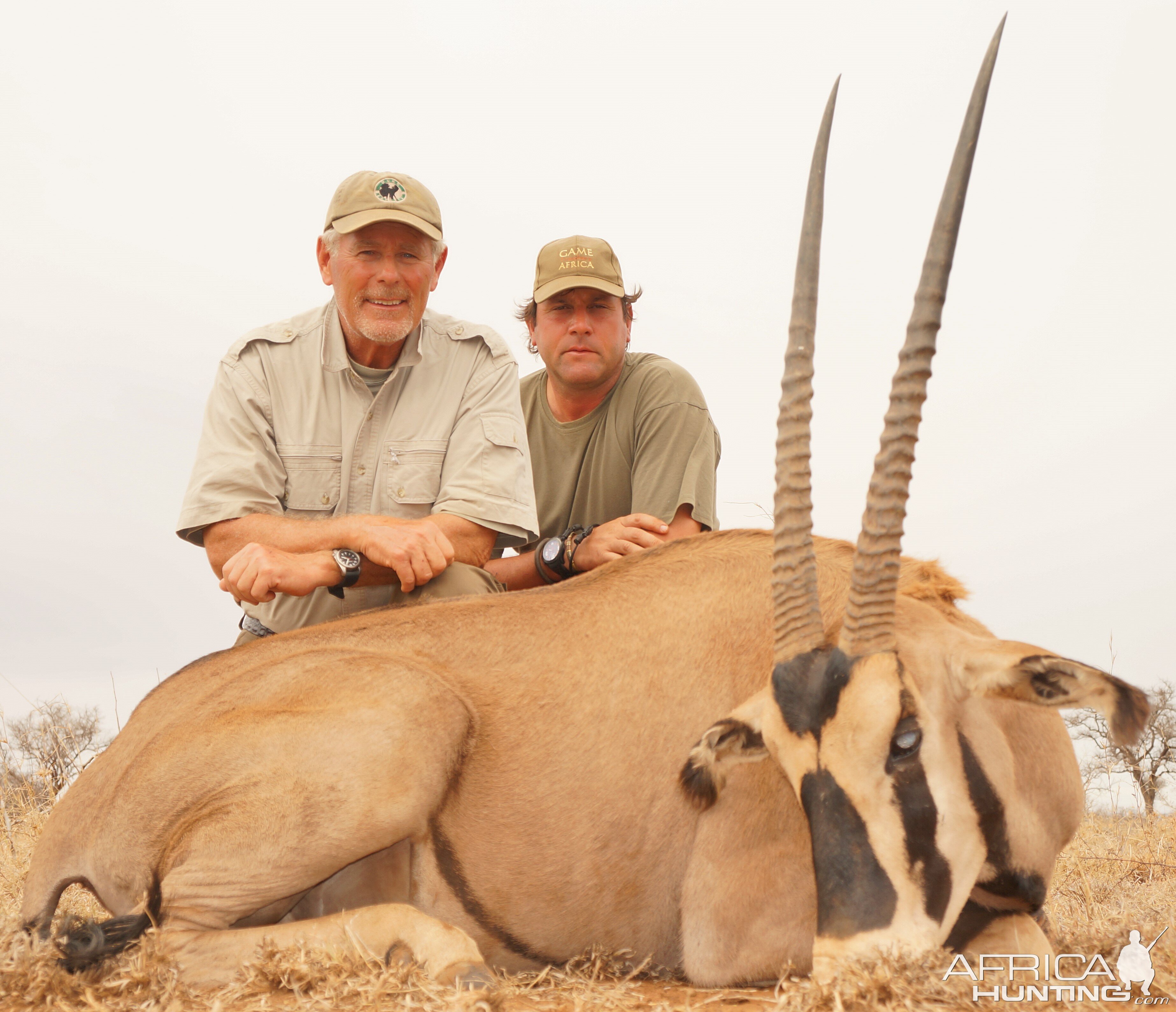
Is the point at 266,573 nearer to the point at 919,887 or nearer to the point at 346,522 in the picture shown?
the point at 346,522

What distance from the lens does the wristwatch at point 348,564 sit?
5.73 metres

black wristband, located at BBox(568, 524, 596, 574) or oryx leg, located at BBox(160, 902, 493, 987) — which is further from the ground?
black wristband, located at BBox(568, 524, 596, 574)

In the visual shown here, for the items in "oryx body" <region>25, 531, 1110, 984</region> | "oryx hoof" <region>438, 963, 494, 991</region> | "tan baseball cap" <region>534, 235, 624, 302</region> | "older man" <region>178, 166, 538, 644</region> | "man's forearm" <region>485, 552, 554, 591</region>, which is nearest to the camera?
"oryx hoof" <region>438, 963, 494, 991</region>

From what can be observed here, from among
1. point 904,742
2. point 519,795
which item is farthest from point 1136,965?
point 519,795

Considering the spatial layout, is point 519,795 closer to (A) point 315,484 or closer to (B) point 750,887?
(B) point 750,887

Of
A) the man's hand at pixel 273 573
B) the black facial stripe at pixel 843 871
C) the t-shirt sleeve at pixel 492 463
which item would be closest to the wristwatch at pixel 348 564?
the man's hand at pixel 273 573

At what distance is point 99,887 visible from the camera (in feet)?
14.8

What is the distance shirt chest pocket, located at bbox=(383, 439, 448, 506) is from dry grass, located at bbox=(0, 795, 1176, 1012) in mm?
3006

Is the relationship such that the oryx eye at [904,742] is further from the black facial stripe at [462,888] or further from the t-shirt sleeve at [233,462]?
the t-shirt sleeve at [233,462]

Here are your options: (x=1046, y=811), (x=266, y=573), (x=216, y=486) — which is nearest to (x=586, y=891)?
(x=1046, y=811)

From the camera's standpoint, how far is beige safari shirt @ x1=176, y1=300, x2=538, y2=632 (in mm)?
6480

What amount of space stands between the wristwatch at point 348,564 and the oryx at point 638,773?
74cm

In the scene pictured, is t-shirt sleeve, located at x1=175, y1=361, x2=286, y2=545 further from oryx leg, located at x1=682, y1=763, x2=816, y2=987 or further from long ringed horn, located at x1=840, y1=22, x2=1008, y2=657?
long ringed horn, located at x1=840, y1=22, x2=1008, y2=657
